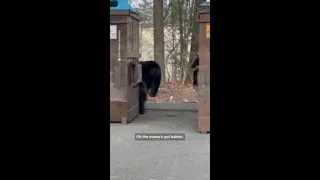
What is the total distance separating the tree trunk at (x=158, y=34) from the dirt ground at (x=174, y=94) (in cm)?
16

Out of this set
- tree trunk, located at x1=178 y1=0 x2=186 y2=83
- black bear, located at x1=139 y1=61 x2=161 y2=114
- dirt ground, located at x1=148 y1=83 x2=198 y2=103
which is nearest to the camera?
black bear, located at x1=139 y1=61 x2=161 y2=114

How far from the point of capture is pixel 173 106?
8.24 meters

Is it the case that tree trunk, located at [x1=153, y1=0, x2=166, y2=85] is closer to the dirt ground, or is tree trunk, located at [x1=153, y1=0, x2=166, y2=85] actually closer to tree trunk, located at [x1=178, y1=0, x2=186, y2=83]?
the dirt ground

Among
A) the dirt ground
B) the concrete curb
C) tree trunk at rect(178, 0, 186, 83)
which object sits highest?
tree trunk at rect(178, 0, 186, 83)

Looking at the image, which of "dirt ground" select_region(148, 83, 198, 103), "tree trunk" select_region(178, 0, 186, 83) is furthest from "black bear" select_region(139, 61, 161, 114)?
"tree trunk" select_region(178, 0, 186, 83)

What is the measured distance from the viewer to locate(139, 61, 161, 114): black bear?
7781mm

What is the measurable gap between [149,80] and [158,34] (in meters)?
0.88

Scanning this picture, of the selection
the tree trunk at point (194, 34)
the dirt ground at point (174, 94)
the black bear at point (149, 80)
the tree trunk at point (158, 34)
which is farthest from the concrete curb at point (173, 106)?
the tree trunk at point (194, 34)

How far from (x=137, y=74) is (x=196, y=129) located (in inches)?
62.9

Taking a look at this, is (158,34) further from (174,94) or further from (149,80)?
(174,94)

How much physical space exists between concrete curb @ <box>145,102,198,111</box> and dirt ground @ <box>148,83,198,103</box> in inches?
3.2
